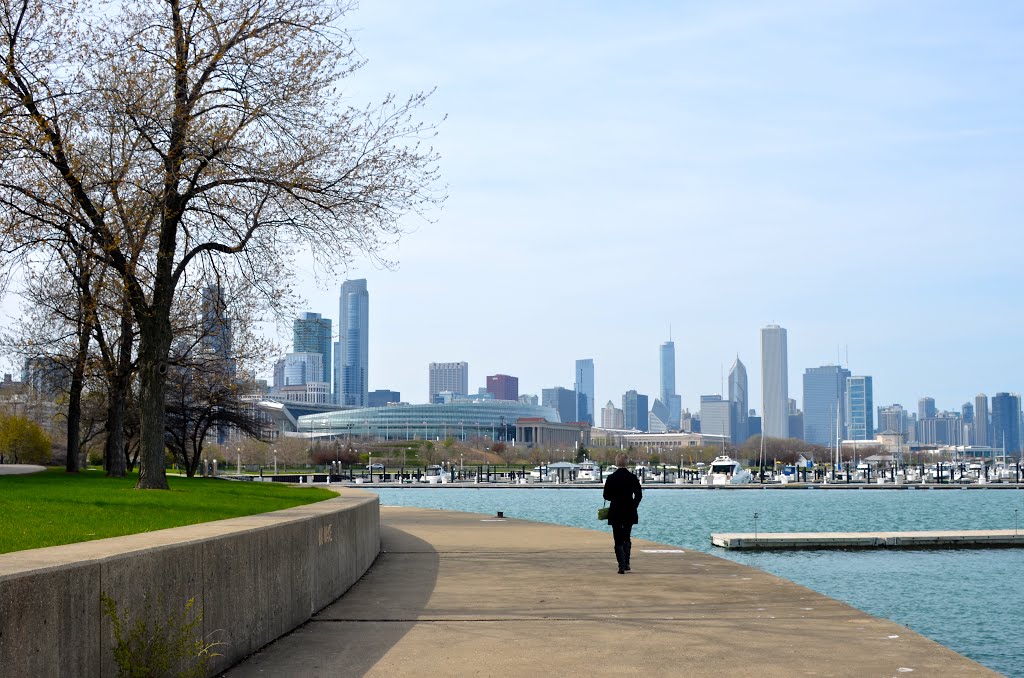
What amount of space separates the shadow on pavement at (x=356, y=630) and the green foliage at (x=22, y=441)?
59.2 meters

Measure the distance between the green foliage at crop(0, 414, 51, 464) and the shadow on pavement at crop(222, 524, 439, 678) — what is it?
59.2 m

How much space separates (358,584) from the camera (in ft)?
57.3

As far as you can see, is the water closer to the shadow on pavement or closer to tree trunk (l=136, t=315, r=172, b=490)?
the shadow on pavement

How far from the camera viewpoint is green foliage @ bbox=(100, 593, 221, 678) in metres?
7.71

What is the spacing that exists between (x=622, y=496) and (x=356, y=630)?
7.19m

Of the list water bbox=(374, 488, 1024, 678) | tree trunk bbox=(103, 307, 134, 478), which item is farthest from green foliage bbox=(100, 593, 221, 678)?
tree trunk bbox=(103, 307, 134, 478)

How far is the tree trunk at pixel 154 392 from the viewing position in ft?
75.7

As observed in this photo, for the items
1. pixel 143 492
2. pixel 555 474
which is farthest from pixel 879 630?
pixel 555 474

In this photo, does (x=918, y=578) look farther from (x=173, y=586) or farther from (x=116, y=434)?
(x=173, y=586)

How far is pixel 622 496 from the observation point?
18953mm

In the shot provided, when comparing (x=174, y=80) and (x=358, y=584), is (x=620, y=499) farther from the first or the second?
(x=174, y=80)

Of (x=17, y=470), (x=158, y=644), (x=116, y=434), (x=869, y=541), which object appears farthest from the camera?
(x=17, y=470)

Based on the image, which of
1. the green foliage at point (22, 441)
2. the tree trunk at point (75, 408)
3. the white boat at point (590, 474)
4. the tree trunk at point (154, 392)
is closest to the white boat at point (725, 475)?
the white boat at point (590, 474)

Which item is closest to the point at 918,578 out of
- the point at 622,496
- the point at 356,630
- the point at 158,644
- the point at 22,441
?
the point at 622,496
